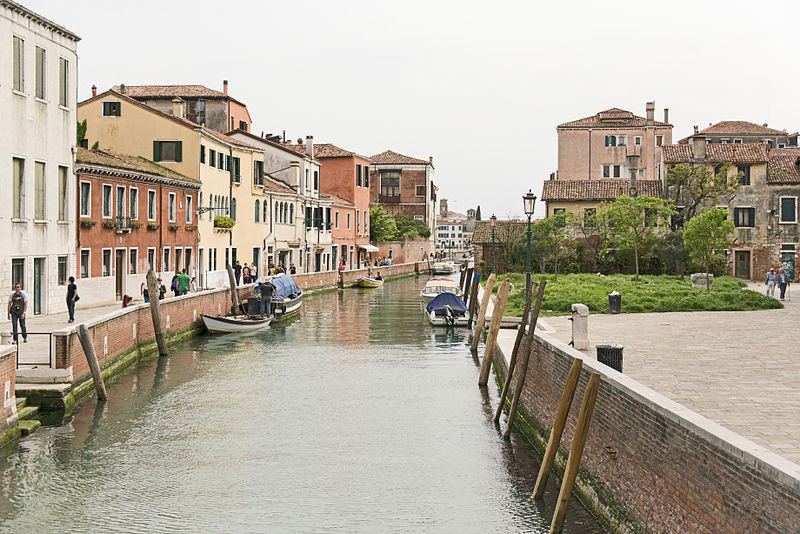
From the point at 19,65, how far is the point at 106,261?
807 centimetres

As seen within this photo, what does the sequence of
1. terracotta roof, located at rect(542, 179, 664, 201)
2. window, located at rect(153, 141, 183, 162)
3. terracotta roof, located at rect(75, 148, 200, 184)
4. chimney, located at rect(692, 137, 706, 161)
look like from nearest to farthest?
terracotta roof, located at rect(75, 148, 200, 184) < window, located at rect(153, 141, 183, 162) < chimney, located at rect(692, 137, 706, 161) < terracotta roof, located at rect(542, 179, 664, 201)

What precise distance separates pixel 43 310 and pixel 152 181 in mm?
9083

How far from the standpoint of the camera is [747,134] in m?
85.9

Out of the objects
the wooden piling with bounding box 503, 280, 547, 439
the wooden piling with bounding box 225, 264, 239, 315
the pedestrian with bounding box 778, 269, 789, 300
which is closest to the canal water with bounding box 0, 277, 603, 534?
the wooden piling with bounding box 503, 280, 547, 439

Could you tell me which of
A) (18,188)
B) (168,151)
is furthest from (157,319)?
(168,151)

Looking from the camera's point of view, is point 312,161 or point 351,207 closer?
point 312,161

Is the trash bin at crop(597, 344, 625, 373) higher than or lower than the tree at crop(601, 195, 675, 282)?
lower

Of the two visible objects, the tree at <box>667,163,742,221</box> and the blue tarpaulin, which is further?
the tree at <box>667,163,742,221</box>

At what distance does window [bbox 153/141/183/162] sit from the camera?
3883cm

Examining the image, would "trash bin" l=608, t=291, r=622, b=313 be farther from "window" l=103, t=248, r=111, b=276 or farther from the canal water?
"window" l=103, t=248, r=111, b=276

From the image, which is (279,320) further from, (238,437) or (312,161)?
(312,161)

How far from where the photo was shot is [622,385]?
9266 millimetres

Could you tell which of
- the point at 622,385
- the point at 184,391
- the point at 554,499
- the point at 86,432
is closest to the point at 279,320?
the point at 184,391

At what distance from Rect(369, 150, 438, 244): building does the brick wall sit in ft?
255
